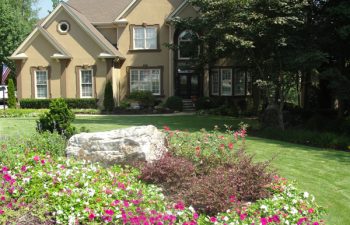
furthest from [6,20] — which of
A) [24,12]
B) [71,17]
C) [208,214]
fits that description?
[208,214]

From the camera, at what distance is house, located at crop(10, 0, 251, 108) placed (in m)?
27.2

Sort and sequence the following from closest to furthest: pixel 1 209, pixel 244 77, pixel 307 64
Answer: pixel 1 209 < pixel 307 64 < pixel 244 77

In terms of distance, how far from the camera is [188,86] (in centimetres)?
2903

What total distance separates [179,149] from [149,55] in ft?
72.6

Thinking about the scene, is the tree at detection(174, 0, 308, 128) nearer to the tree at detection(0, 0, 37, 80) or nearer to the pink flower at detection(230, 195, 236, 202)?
the pink flower at detection(230, 195, 236, 202)

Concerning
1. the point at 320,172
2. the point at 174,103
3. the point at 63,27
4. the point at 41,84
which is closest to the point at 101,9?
the point at 63,27

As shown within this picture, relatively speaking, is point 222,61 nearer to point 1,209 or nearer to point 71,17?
point 71,17

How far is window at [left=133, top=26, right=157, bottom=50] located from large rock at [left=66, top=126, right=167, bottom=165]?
2186 cm

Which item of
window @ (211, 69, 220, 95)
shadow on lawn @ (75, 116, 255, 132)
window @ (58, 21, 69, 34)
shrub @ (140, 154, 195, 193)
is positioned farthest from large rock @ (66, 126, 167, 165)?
window @ (58, 21, 69, 34)

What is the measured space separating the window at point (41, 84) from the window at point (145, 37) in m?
7.05

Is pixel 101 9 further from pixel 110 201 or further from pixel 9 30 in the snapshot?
pixel 110 201

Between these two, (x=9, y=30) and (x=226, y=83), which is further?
(x=9, y=30)

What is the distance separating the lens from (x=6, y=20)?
3925 centimetres

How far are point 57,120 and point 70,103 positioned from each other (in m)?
17.7
